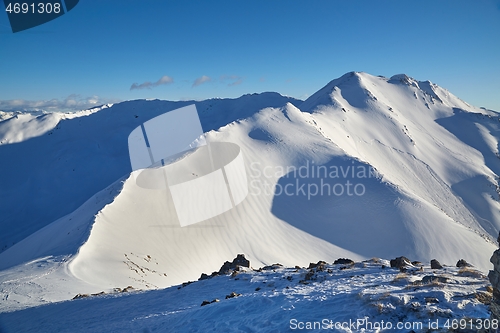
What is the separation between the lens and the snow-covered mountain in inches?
515

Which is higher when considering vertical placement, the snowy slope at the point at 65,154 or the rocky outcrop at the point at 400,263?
the snowy slope at the point at 65,154

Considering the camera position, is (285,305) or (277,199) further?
(277,199)

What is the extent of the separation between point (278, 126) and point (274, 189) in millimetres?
10409

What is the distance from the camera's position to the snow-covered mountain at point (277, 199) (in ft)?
42.9

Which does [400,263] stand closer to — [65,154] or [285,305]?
[285,305]

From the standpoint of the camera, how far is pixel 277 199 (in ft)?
69.9

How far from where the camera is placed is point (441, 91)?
220ft

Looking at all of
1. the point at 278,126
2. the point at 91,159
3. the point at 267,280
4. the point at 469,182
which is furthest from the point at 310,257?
the point at 91,159


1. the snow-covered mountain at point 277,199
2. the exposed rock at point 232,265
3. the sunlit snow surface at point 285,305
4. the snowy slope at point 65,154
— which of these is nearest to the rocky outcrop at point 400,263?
the sunlit snow surface at point 285,305

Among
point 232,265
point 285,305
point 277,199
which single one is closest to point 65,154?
point 277,199

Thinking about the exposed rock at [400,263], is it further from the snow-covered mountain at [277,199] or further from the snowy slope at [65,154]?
the snowy slope at [65,154]

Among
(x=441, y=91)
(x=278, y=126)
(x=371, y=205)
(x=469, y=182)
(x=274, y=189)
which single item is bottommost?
(x=469, y=182)

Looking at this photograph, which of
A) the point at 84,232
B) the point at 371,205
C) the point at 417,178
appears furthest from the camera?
the point at 417,178

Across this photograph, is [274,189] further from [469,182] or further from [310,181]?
[469,182]
